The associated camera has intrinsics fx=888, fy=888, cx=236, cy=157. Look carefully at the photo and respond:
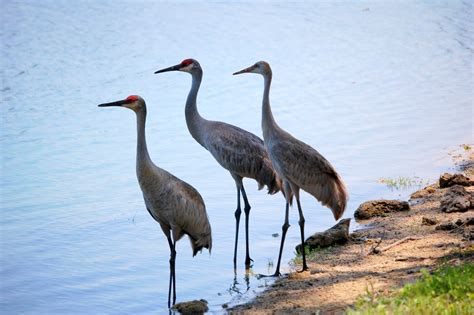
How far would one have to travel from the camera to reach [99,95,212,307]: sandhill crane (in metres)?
8.41

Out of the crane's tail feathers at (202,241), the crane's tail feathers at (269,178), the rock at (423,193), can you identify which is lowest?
the rock at (423,193)

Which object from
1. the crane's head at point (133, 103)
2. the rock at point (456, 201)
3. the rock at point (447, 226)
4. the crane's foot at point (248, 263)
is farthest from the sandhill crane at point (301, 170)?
the rock at point (456, 201)

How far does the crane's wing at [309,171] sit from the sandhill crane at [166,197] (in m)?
0.92

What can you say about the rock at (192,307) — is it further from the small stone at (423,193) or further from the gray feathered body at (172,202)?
the small stone at (423,193)

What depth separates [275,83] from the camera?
20.8 metres

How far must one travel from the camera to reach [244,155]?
32.6 ft

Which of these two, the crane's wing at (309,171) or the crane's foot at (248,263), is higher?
the crane's wing at (309,171)

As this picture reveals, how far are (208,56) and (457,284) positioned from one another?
17742 millimetres

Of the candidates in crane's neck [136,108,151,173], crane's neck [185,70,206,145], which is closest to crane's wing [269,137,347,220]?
crane's neck [136,108,151,173]

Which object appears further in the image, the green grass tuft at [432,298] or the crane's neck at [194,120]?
the crane's neck at [194,120]

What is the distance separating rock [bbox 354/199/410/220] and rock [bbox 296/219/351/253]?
41.7 inches

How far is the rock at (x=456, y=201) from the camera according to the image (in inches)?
382

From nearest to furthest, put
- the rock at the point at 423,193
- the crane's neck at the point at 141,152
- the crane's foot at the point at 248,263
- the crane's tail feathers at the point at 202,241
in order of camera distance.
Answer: the crane's neck at the point at 141,152, the crane's tail feathers at the point at 202,241, the crane's foot at the point at 248,263, the rock at the point at 423,193

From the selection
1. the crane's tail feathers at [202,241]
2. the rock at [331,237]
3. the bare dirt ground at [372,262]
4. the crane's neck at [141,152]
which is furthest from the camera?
the rock at [331,237]
